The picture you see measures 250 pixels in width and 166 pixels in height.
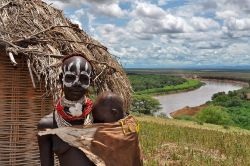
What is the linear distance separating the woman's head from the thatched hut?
278 centimetres

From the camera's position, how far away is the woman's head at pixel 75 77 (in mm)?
2246

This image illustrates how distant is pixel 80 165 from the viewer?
2211mm

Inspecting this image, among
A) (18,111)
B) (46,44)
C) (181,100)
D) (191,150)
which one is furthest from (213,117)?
(181,100)

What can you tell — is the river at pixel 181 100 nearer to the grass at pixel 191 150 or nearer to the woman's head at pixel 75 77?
the grass at pixel 191 150

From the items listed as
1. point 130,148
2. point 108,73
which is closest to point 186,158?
point 108,73

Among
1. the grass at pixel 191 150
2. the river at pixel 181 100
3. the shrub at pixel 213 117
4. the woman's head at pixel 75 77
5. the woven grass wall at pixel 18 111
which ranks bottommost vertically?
the river at pixel 181 100

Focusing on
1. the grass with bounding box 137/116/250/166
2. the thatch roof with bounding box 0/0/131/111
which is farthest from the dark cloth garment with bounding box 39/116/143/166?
the grass with bounding box 137/116/250/166

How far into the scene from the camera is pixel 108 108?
223 centimetres

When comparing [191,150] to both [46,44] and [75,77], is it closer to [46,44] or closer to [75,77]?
[46,44]

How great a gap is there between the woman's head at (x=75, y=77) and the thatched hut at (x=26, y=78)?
2.78 metres

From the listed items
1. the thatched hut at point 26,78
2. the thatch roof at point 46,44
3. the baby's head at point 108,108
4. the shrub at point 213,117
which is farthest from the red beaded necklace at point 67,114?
the shrub at point 213,117

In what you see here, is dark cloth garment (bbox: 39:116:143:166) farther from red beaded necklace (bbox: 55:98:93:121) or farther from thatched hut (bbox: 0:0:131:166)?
thatched hut (bbox: 0:0:131:166)

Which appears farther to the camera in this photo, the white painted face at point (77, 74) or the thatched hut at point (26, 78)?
the thatched hut at point (26, 78)

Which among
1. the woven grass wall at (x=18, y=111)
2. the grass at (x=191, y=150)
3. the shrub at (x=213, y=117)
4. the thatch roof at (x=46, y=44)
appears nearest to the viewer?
the thatch roof at (x=46, y=44)
